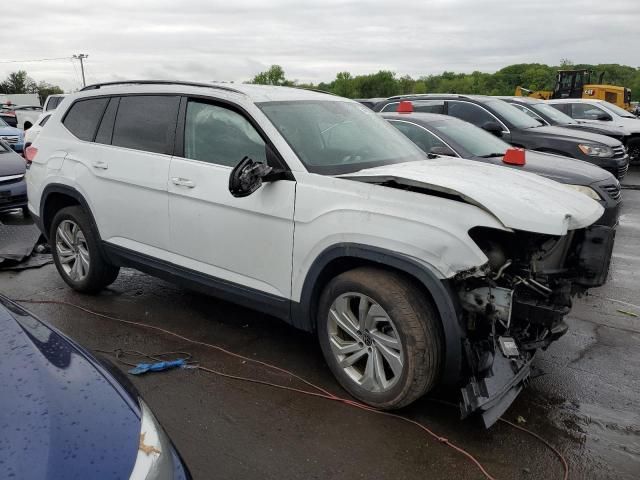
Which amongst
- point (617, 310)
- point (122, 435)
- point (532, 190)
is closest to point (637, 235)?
point (617, 310)

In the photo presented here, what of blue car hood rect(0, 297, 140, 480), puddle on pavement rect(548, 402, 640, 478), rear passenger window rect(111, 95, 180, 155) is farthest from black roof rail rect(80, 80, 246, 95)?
puddle on pavement rect(548, 402, 640, 478)

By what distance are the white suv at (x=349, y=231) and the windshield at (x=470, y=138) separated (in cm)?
281

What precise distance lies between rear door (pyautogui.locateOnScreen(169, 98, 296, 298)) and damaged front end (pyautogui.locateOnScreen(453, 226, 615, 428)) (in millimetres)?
1167

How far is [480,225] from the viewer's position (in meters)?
2.91

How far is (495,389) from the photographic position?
293 cm

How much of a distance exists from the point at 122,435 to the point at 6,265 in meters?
5.29

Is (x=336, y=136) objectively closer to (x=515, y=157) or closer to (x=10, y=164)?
(x=515, y=157)

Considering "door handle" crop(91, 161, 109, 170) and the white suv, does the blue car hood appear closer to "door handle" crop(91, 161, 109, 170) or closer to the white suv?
the white suv

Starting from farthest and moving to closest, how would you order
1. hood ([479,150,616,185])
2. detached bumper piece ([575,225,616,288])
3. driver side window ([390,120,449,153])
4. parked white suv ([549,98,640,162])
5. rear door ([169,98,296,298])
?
parked white suv ([549,98,640,162]), driver side window ([390,120,449,153]), hood ([479,150,616,185]), rear door ([169,98,296,298]), detached bumper piece ([575,225,616,288])

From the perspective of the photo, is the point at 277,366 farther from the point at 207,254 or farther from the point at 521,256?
the point at 521,256

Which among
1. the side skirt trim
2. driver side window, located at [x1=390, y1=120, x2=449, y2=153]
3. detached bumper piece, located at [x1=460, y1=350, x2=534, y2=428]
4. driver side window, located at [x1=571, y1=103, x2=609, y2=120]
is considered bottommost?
detached bumper piece, located at [x1=460, y1=350, x2=534, y2=428]

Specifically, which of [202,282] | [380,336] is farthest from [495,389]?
[202,282]

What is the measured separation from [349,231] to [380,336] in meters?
0.62

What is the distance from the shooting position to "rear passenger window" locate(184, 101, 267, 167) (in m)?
3.83
